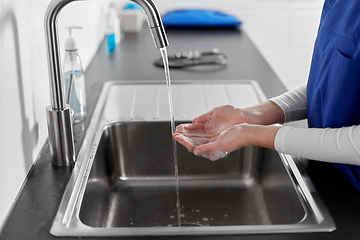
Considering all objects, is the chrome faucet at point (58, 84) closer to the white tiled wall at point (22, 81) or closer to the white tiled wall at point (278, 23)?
the white tiled wall at point (22, 81)

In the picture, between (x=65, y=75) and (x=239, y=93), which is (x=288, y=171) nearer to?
(x=239, y=93)

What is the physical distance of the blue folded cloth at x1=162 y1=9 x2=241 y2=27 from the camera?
220cm

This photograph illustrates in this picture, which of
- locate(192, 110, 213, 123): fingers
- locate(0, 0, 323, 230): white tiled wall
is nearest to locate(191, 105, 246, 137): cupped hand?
locate(192, 110, 213, 123): fingers

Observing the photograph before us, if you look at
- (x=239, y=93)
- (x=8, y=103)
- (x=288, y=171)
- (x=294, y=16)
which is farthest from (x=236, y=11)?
(x=8, y=103)

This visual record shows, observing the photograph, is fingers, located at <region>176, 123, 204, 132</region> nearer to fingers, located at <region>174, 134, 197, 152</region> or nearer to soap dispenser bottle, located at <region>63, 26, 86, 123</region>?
fingers, located at <region>174, 134, 197, 152</region>

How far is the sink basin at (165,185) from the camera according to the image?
0.84 meters

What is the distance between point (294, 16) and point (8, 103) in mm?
2141

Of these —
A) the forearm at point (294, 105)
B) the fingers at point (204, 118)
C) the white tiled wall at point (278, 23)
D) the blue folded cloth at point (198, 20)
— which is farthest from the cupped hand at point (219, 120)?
the white tiled wall at point (278, 23)

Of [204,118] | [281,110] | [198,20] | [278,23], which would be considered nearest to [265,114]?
[281,110]

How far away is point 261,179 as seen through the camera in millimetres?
1102

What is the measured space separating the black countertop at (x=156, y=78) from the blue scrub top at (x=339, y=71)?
6 cm

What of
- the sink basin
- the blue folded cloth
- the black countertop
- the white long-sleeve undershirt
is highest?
the blue folded cloth

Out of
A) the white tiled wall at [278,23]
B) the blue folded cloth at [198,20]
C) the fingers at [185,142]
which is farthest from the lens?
the white tiled wall at [278,23]

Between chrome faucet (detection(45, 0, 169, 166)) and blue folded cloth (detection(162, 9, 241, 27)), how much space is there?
1466mm
